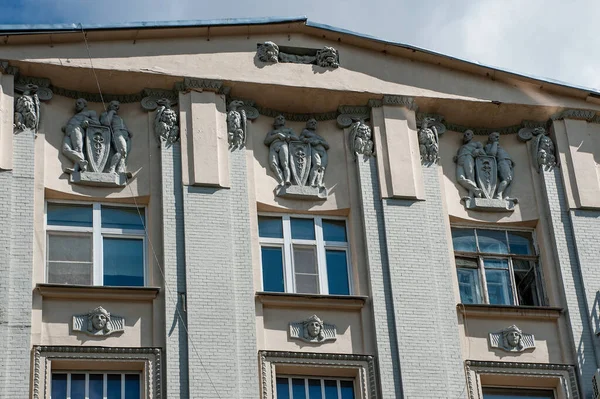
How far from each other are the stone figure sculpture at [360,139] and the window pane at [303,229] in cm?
174

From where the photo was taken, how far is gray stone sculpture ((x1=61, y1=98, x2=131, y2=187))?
25938mm

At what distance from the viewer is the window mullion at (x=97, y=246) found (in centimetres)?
2514

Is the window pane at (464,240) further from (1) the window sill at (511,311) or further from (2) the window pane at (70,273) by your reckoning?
(2) the window pane at (70,273)

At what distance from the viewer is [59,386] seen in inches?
939

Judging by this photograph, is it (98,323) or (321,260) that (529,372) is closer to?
(321,260)

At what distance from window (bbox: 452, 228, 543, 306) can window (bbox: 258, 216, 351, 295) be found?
235 cm

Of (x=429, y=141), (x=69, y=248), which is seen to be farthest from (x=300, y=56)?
(x=69, y=248)

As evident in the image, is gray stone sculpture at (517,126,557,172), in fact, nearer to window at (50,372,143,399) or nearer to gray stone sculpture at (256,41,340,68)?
gray stone sculpture at (256,41,340,68)

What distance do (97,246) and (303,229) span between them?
12.8 ft

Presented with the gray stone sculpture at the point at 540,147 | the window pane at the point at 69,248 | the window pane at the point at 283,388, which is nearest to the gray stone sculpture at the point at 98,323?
the window pane at the point at 69,248

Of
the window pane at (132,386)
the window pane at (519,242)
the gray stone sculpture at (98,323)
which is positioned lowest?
the window pane at (132,386)

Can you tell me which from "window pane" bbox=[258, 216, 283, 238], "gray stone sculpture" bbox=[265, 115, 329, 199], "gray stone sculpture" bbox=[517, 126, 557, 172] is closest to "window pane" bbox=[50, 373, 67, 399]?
"window pane" bbox=[258, 216, 283, 238]

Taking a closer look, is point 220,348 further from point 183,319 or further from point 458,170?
point 458,170

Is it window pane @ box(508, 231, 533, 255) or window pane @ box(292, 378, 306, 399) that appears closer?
window pane @ box(292, 378, 306, 399)
